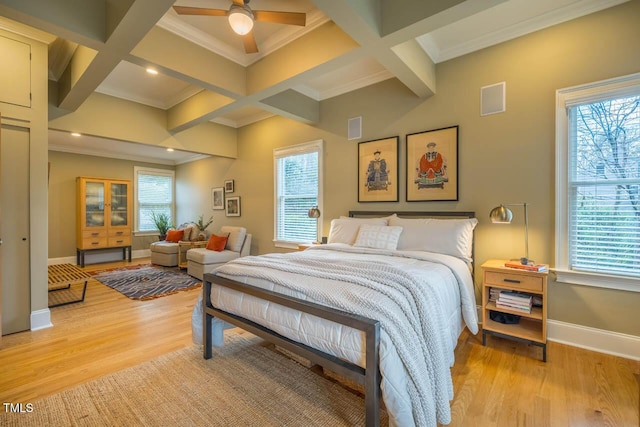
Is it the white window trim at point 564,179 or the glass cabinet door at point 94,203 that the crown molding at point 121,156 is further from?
the white window trim at point 564,179

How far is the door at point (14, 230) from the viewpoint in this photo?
2676 mm

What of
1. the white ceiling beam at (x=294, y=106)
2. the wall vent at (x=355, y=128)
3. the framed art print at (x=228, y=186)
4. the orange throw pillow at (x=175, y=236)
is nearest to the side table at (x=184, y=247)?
the orange throw pillow at (x=175, y=236)

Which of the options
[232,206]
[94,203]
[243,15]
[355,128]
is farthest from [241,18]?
[94,203]

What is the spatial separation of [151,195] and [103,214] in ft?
4.29

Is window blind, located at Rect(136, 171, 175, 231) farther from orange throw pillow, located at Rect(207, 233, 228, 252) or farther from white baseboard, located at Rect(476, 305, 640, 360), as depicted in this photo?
white baseboard, located at Rect(476, 305, 640, 360)

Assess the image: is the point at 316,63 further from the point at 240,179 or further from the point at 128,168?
the point at 128,168

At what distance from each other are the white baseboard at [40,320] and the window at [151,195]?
15.7 feet

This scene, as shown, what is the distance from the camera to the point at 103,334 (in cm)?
275

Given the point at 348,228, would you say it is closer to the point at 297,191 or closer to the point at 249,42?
the point at 297,191

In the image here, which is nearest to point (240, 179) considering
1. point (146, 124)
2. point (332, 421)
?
point (146, 124)

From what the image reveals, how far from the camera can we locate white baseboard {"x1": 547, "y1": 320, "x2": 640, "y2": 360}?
2.27m

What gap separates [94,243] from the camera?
6.19 m

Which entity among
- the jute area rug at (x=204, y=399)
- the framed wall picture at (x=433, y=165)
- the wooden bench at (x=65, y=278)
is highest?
the framed wall picture at (x=433, y=165)

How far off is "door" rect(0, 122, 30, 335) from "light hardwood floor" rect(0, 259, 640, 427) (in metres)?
0.23
